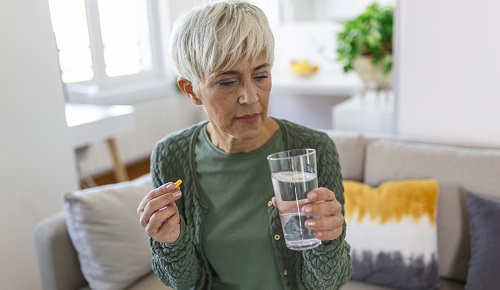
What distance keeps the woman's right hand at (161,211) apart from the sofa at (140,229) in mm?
801

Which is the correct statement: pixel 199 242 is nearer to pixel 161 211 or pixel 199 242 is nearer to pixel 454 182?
pixel 161 211

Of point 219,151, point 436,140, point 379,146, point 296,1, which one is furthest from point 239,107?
point 296,1

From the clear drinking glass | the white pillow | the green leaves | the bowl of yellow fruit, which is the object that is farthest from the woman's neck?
the bowl of yellow fruit

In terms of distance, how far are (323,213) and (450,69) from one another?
1416 mm

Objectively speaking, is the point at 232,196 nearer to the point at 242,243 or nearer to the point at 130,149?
the point at 242,243

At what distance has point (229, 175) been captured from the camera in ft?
3.91

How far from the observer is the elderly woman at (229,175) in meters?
1.03

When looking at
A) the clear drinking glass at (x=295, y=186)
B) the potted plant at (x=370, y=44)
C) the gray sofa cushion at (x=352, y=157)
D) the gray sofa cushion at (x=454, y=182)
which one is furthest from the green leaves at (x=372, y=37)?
the clear drinking glass at (x=295, y=186)

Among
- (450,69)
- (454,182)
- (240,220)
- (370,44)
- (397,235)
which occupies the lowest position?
(397,235)

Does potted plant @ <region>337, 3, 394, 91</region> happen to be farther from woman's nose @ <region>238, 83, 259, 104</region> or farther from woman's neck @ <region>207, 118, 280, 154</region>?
woman's nose @ <region>238, 83, 259, 104</region>

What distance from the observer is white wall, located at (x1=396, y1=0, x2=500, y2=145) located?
6.46 feet

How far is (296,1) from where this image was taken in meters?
4.79

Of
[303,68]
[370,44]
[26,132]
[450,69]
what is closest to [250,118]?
[26,132]

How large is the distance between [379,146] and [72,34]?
9.37 feet
